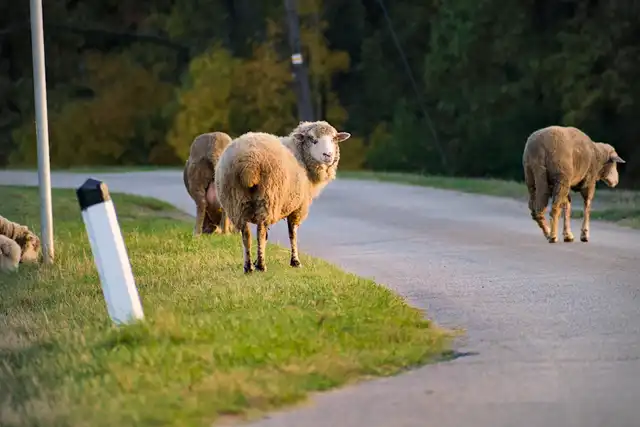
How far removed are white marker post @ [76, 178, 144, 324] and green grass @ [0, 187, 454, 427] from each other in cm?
17

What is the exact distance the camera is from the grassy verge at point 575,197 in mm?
19688

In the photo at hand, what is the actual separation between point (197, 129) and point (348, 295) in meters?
39.0

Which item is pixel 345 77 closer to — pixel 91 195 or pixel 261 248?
pixel 261 248

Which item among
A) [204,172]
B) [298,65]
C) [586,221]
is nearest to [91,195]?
[204,172]

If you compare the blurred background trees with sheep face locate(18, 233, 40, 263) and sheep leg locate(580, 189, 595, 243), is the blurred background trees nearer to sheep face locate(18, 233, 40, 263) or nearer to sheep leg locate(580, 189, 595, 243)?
sheep leg locate(580, 189, 595, 243)

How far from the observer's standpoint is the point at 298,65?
43.3m

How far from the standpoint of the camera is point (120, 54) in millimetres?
54906

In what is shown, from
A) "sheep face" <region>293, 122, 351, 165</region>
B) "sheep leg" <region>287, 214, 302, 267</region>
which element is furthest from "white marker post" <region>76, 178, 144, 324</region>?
"sheep face" <region>293, 122, 351, 165</region>

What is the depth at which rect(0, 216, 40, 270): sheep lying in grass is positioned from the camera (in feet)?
44.2

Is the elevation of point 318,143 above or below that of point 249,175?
above

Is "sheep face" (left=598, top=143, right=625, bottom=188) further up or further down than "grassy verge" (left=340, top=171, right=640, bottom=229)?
further up

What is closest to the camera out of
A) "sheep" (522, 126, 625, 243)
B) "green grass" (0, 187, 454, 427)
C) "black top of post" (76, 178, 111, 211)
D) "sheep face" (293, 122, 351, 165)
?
"green grass" (0, 187, 454, 427)

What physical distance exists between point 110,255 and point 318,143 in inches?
180

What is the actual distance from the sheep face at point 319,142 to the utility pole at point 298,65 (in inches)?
1177
